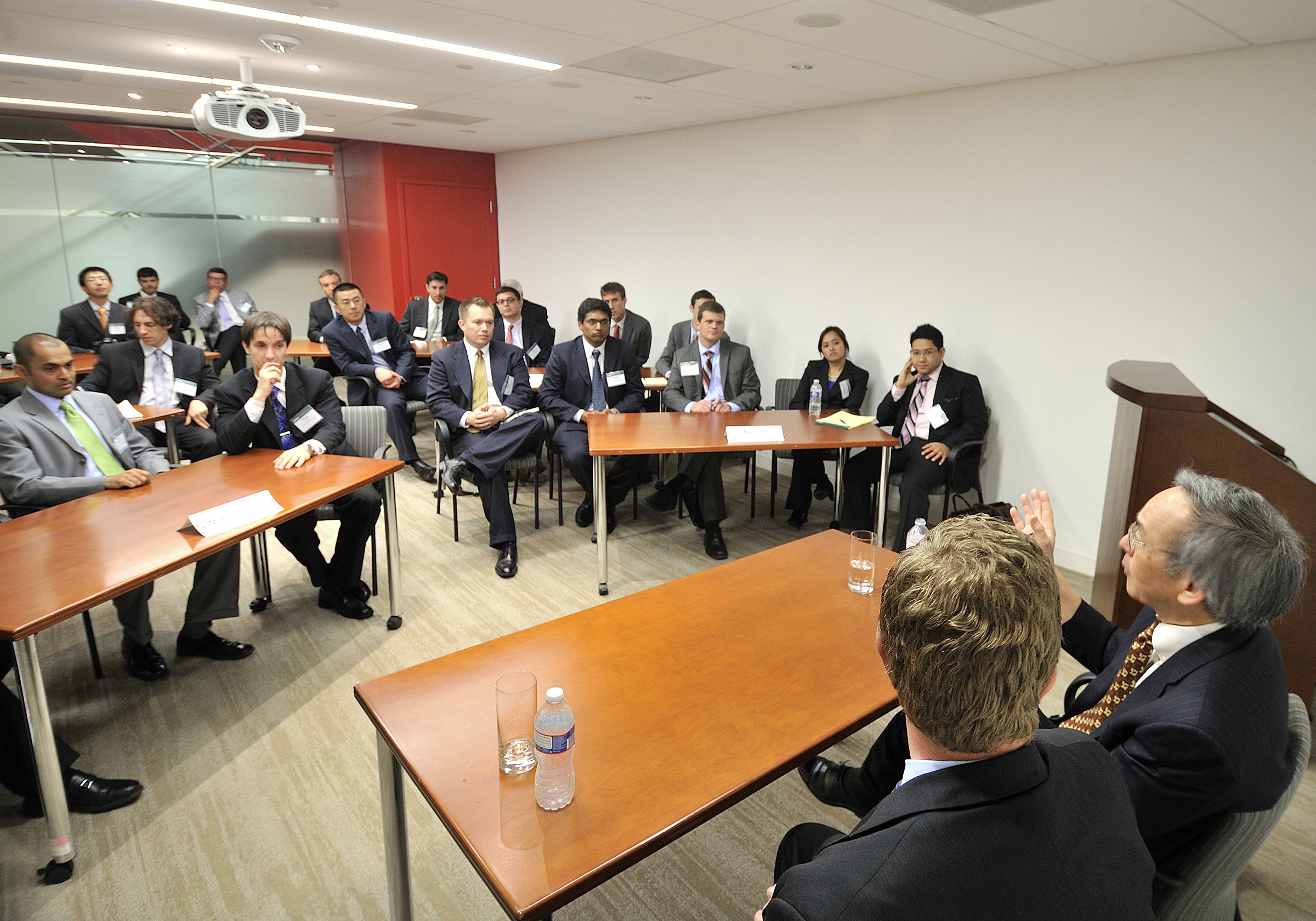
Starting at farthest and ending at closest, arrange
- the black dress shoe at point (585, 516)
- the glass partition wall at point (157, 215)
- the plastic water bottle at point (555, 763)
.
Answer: the glass partition wall at point (157, 215)
the black dress shoe at point (585, 516)
the plastic water bottle at point (555, 763)

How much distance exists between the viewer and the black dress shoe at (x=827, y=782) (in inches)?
79.7

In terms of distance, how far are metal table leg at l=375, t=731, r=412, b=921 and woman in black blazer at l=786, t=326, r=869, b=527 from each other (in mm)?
3950

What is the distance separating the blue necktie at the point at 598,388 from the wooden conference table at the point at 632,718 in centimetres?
322

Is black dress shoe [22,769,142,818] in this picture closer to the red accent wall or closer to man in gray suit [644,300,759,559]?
man in gray suit [644,300,759,559]

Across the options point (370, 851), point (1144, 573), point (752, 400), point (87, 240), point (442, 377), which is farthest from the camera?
point (87, 240)

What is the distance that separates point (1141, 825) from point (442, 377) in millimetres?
4599

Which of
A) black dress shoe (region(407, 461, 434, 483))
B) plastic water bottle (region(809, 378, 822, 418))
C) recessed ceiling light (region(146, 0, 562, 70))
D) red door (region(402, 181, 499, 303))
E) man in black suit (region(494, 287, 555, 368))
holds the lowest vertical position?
black dress shoe (region(407, 461, 434, 483))

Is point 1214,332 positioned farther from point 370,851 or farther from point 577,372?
point 370,851

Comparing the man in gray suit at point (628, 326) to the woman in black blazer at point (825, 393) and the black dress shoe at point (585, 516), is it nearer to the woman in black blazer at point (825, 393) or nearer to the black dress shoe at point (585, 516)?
the woman in black blazer at point (825, 393)

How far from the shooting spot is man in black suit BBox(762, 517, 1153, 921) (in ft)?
3.04

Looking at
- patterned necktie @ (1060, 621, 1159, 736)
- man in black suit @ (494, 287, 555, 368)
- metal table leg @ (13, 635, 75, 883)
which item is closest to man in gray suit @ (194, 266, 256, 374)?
man in black suit @ (494, 287, 555, 368)

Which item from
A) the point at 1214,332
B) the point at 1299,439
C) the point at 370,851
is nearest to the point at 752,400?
the point at 1214,332

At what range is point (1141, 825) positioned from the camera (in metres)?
1.36

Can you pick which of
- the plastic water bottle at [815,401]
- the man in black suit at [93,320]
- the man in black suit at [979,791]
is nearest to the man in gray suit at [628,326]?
the plastic water bottle at [815,401]
